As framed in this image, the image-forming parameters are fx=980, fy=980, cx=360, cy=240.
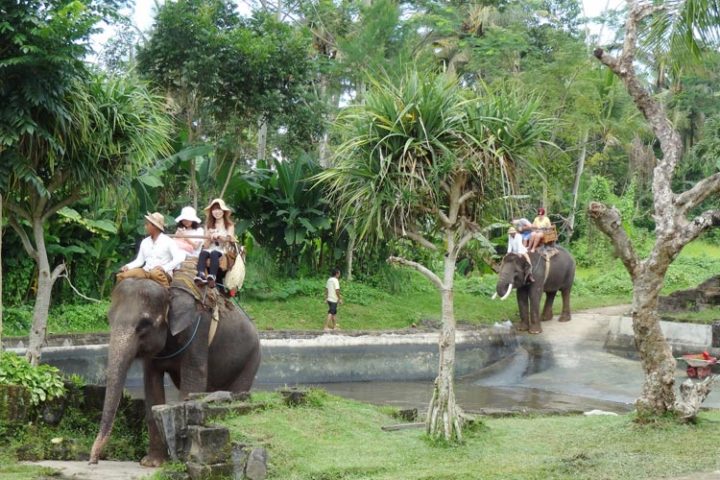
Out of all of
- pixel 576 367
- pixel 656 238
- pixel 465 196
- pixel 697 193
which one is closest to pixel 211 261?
pixel 465 196

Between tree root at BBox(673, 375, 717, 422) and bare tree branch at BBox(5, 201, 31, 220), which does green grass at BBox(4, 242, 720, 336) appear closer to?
bare tree branch at BBox(5, 201, 31, 220)

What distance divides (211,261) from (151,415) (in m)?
1.90

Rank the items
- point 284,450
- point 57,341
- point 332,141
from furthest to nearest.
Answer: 1. point 332,141
2. point 57,341
3. point 284,450

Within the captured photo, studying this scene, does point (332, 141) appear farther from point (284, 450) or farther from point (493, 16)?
point (284, 450)

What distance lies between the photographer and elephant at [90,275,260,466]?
389 inches

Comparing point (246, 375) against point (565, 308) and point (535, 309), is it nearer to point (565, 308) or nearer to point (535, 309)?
point (535, 309)

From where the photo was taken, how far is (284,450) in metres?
8.91

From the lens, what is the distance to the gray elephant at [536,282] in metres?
21.3

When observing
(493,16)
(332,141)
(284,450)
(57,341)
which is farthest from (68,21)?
(493,16)

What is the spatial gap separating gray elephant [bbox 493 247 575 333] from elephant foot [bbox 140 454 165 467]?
11.6 metres

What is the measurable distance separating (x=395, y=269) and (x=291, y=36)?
21.8 feet

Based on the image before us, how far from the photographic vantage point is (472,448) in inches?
385

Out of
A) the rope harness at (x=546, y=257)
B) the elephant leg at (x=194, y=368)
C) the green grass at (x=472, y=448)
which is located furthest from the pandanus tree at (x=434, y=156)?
the rope harness at (x=546, y=257)

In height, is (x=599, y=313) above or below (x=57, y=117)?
below
